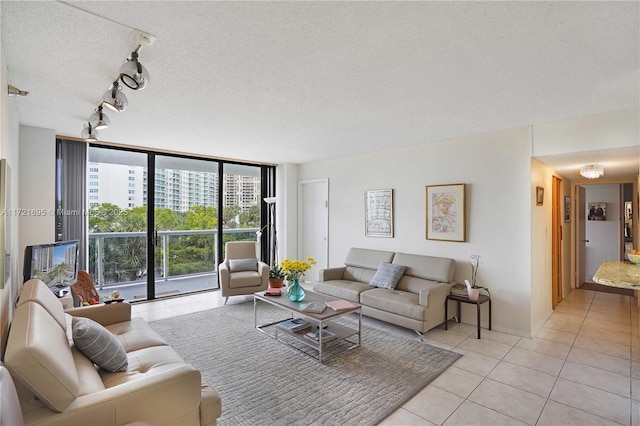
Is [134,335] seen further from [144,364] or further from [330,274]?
[330,274]

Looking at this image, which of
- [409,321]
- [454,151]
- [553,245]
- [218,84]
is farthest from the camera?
[553,245]

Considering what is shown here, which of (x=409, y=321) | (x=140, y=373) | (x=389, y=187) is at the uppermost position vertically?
(x=389, y=187)

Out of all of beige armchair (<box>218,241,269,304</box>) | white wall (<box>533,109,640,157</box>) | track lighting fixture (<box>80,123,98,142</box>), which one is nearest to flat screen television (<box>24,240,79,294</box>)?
track lighting fixture (<box>80,123,98,142</box>)

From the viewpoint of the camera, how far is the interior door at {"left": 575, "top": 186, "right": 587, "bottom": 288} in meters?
5.96

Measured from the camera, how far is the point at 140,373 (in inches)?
76.5

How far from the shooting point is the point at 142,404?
1.52 metres

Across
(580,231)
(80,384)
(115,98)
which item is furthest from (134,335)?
(580,231)

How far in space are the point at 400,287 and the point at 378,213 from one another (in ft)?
4.25

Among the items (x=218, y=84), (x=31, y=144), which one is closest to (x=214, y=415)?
(x=218, y=84)

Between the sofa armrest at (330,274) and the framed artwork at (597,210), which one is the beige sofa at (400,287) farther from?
the framed artwork at (597,210)

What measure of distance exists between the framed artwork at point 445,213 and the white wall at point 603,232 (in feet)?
14.3

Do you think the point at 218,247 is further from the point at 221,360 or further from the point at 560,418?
the point at 560,418

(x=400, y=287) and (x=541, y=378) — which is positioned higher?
(x=400, y=287)

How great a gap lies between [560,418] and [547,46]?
2466mm
